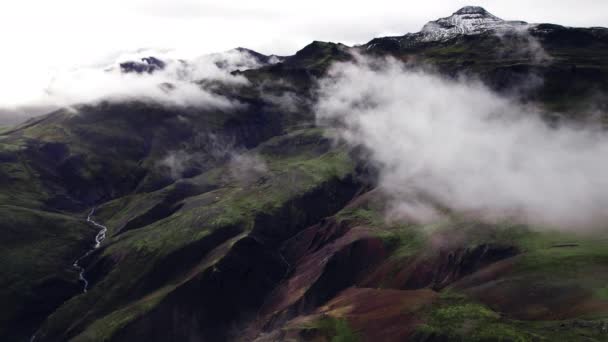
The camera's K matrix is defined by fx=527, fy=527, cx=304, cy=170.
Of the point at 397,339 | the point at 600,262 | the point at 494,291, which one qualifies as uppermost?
the point at 600,262

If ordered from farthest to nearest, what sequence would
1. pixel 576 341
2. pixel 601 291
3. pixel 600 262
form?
pixel 600 262 → pixel 601 291 → pixel 576 341

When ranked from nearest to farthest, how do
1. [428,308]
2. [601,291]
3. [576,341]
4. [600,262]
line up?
A: [576,341]
[601,291]
[600,262]
[428,308]

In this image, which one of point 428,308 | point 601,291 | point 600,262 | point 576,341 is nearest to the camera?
point 576,341

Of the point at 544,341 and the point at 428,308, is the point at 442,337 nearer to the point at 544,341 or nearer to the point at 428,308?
the point at 428,308

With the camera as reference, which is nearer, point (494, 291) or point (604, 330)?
point (604, 330)

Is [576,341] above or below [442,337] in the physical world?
above

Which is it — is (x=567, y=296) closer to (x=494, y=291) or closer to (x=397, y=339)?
(x=494, y=291)

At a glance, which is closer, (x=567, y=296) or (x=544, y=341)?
(x=544, y=341)

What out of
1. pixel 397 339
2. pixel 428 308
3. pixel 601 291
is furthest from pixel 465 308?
pixel 601 291

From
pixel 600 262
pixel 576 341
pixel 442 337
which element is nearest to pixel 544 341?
pixel 576 341
